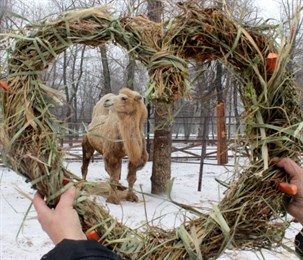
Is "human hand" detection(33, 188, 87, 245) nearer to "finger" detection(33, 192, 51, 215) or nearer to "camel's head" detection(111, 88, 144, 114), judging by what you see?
"finger" detection(33, 192, 51, 215)

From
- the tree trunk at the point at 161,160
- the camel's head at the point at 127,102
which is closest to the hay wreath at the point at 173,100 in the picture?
the camel's head at the point at 127,102

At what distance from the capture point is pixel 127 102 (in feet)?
21.5

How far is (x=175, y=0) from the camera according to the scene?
1.76 meters

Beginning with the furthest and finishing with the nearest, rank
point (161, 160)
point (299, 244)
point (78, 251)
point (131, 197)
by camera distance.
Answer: point (161, 160) < point (131, 197) < point (299, 244) < point (78, 251)

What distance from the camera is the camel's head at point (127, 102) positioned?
648 centimetres

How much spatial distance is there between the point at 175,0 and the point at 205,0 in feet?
0.49

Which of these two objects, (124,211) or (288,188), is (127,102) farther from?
(288,188)

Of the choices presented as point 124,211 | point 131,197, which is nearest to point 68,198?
Result: point 124,211

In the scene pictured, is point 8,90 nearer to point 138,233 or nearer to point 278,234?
point 138,233

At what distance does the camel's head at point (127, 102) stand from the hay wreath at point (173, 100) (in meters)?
4.81

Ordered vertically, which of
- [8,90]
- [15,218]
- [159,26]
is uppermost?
[159,26]

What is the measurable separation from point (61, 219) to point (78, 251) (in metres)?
0.19

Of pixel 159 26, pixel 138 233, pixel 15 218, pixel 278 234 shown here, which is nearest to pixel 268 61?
pixel 159 26

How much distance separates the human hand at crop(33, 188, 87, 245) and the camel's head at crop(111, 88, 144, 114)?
500cm
